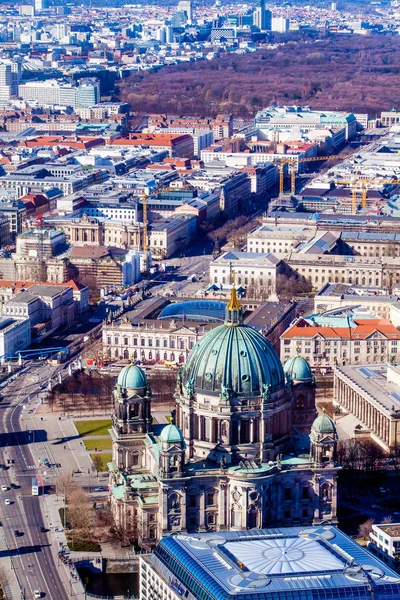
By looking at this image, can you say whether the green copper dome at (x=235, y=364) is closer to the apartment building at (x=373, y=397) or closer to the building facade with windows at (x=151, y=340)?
the apartment building at (x=373, y=397)

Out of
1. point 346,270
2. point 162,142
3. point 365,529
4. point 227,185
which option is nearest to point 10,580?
point 365,529

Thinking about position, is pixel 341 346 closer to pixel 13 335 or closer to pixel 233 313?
pixel 13 335

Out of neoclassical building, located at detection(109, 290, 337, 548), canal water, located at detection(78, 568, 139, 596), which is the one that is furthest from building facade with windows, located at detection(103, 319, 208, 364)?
canal water, located at detection(78, 568, 139, 596)

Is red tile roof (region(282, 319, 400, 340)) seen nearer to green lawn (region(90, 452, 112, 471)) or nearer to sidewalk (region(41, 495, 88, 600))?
green lawn (region(90, 452, 112, 471))

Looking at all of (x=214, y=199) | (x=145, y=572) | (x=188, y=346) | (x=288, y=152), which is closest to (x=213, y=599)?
(x=145, y=572)


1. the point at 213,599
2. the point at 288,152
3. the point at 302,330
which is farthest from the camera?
the point at 288,152

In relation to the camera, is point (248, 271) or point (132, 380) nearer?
point (132, 380)

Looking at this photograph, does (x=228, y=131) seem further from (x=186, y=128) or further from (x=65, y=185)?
(x=65, y=185)
